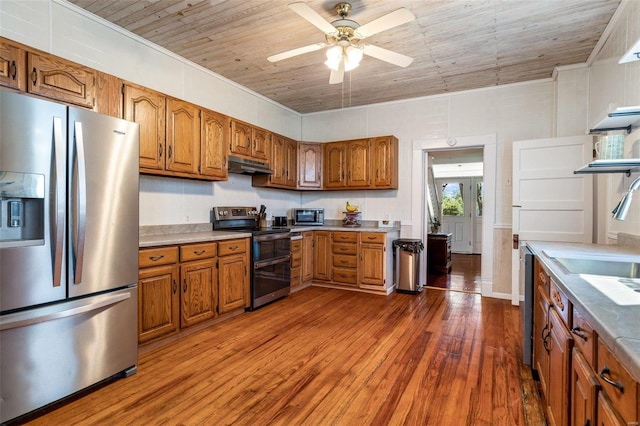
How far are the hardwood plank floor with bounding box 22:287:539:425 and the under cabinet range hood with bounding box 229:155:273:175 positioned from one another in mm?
1698

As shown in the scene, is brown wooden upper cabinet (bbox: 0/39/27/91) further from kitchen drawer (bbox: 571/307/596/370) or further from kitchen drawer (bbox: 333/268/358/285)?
kitchen drawer (bbox: 333/268/358/285)

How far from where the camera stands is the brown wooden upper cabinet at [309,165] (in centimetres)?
513

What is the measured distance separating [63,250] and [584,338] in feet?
8.22

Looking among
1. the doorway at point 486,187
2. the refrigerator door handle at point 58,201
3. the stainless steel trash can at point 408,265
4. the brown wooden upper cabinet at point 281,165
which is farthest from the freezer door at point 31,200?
the doorway at point 486,187

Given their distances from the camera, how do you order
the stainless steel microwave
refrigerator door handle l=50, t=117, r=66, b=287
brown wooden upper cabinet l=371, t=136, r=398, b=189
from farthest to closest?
the stainless steel microwave → brown wooden upper cabinet l=371, t=136, r=398, b=189 → refrigerator door handle l=50, t=117, r=66, b=287

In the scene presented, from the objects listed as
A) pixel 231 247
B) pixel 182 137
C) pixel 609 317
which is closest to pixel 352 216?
pixel 231 247

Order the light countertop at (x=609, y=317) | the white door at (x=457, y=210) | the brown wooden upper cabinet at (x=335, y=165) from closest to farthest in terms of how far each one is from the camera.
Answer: the light countertop at (x=609, y=317) < the brown wooden upper cabinet at (x=335, y=165) < the white door at (x=457, y=210)

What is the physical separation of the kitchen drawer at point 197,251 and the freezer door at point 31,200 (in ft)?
3.25

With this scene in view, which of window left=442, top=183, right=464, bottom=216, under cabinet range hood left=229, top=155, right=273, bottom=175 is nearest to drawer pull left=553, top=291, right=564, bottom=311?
under cabinet range hood left=229, top=155, right=273, bottom=175

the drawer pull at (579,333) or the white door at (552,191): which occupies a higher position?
the white door at (552,191)

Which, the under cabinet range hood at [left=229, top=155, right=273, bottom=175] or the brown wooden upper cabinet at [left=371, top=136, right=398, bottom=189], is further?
the brown wooden upper cabinet at [left=371, top=136, right=398, bottom=189]

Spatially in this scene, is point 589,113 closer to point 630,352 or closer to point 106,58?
point 630,352

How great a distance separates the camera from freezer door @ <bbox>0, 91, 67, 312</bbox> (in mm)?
1690

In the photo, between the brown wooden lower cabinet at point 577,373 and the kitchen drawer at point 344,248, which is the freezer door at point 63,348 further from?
the kitchen drawer at point 344,248
